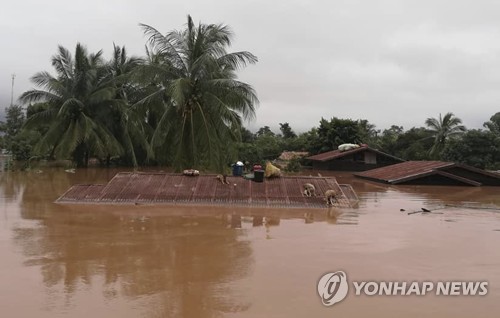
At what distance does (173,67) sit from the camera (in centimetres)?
1652

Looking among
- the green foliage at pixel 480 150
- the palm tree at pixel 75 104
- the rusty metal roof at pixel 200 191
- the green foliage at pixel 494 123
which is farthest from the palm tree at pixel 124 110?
the green foliage at pixel 494 123

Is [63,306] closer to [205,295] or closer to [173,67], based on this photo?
[205,295]

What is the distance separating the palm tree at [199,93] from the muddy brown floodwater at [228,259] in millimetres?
4898

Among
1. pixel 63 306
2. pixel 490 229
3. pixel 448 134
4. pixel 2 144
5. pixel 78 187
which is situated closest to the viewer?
pixel 63 306

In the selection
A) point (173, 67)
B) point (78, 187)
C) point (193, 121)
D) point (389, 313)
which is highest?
point (173, 67)

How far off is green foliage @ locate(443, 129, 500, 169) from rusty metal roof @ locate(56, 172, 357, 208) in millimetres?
19193

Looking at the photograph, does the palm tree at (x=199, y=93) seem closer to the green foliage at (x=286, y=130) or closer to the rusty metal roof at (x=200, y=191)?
the rusty metal roof at (x=200, y=191)

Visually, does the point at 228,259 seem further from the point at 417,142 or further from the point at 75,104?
the point at 417,142

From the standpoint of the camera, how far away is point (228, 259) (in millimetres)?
6898

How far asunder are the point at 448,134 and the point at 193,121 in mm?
29510

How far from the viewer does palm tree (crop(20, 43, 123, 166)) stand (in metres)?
24.5

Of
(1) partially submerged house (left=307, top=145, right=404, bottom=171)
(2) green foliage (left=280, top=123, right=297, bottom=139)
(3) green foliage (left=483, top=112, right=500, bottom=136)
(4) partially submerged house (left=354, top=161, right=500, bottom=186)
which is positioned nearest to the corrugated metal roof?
(4) partially submerged house (left=354, top=161, right=500, bottom=186)

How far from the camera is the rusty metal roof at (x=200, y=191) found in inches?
499

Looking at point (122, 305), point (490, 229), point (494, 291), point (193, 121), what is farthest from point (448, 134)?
point (122, 305)
